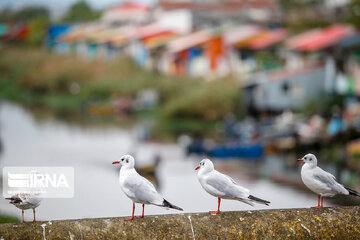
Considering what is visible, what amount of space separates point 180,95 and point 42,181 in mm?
23915

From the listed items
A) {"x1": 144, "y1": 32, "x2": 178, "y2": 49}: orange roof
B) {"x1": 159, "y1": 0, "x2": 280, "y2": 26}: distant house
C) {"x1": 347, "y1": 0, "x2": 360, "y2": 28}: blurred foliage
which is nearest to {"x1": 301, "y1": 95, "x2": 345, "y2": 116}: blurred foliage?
{"x1": 347, "y1": 0, "x2": 360, "y2": 28}: blurred foliage

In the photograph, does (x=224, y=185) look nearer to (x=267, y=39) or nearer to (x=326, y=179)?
(x=326, y=179)

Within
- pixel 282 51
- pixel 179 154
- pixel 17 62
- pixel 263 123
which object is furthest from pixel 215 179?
pixel 17 62

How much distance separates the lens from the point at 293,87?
2150 cm

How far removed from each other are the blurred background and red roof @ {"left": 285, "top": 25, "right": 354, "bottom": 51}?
0.27ft

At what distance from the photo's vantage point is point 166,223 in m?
2.43

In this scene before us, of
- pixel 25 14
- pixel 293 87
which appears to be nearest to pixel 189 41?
pixel 293 87

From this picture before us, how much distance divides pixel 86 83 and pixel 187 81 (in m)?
6.26

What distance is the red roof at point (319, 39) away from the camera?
67.1 ft

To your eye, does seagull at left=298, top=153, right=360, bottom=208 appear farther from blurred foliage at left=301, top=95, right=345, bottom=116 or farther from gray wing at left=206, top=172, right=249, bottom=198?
blurred foliage at left=301, top=95, right=345, bottom=116

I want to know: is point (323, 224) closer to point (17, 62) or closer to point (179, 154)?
point (179, 154)

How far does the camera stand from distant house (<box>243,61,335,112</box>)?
2078cm

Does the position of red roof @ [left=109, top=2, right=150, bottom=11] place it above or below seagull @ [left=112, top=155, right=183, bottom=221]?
above

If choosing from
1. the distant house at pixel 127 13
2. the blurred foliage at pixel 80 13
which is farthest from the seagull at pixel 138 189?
the blurred foliage at pixel 80 13
